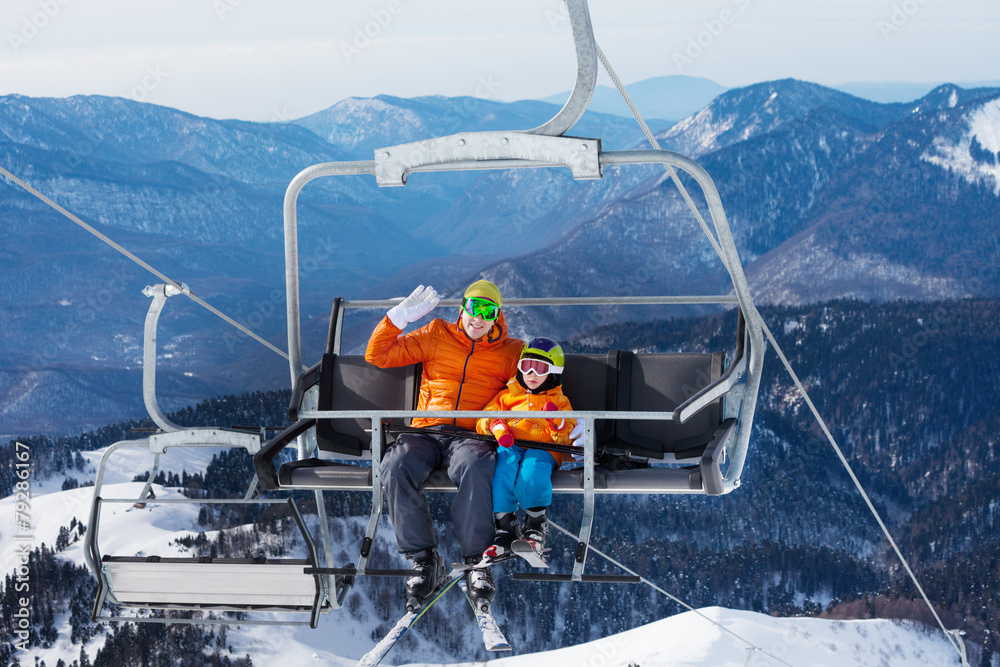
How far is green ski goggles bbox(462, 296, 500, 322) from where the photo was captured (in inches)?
192

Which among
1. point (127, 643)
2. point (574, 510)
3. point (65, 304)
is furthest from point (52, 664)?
point (65, 304)

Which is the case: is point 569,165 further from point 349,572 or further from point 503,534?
point 349,572

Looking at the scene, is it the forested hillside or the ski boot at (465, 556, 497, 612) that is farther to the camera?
the forested hillside

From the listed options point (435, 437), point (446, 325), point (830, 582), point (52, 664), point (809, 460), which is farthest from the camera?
point (809, 460)

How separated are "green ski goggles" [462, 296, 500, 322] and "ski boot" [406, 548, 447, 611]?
47.7 inches

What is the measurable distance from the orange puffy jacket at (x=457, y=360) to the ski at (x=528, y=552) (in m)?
0.95

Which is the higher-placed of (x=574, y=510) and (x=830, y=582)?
(x=574, y=510)

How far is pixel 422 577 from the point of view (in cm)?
441

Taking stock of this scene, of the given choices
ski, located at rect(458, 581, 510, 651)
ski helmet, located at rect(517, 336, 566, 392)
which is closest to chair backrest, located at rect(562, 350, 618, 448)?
ski helmet, located at rect(517, 336, 566, 392)

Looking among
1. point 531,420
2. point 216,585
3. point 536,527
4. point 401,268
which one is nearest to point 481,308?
point 531,420

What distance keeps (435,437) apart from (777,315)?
122m

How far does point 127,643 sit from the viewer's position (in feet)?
264

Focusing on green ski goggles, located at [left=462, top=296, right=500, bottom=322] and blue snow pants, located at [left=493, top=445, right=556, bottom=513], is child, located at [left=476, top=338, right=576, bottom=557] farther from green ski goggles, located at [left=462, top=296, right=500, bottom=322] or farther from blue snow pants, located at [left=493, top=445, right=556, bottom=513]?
green ski goggles, located at [left=462, top=296, right=500, bottom=322]

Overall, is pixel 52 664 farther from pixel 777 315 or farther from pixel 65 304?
pixel 65 304
